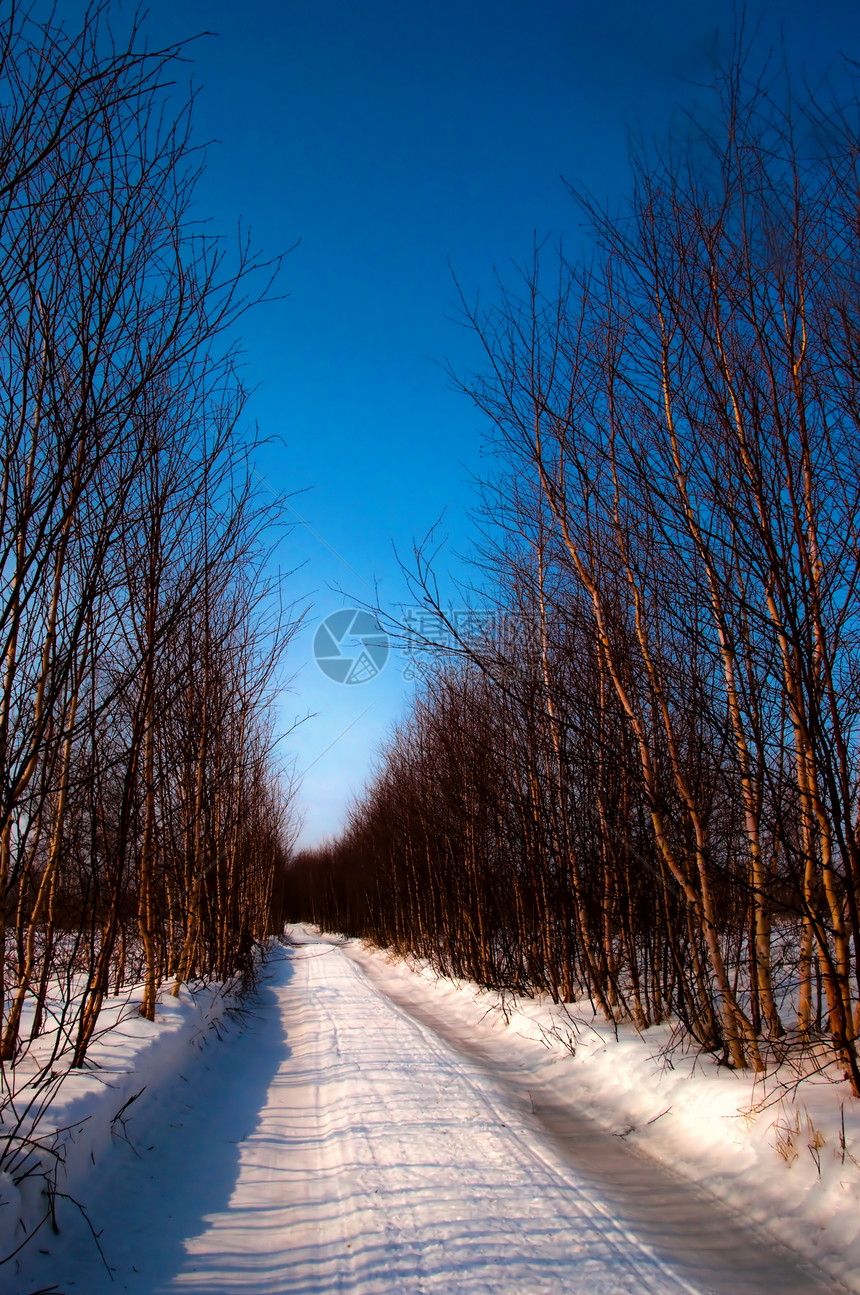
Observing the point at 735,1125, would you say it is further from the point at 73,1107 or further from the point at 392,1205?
the point at 73,1107

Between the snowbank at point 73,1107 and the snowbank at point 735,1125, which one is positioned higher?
the snowbank at point 73,1107

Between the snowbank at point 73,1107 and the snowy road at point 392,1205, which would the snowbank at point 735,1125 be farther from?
the snowbank at point 73,1107

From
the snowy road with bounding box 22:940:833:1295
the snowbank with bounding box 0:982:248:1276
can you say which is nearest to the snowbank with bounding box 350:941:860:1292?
the snowy road with bounding box 22:940:833:1295

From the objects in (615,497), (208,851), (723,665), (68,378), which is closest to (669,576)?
(723,665)

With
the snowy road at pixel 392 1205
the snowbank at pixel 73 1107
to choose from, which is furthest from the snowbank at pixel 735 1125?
the snowbank at pixel 73 1107

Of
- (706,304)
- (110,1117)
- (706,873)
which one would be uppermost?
(706,304)

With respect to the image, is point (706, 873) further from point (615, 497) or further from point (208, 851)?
point (208, 851)

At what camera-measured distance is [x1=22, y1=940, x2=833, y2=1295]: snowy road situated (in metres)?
2.59

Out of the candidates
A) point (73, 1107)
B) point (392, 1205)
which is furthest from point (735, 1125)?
point (73, 1107)

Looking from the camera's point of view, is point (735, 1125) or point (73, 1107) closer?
point (73, 1107)

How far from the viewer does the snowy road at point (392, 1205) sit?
2588 millimetres

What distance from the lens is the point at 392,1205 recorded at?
3102 mm

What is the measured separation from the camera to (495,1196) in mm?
3176

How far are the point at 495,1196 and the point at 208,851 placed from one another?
5811 millimetres
